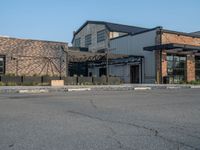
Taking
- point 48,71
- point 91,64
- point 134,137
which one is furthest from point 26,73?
point 134,137

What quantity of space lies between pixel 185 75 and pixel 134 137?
38126 millimetres

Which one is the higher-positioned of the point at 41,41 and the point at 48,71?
the point at 41,41

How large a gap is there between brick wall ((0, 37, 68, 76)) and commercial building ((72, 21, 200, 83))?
6.49 m

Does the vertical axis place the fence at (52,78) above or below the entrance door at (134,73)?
below

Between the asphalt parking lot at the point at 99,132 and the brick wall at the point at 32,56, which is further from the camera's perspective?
the brick wall at the point at 32,56

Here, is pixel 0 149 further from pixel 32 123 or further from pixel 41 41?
pixel 41 41

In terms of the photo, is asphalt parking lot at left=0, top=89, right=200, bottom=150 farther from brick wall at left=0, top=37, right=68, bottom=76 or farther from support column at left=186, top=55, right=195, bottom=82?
support column at left=186, top=55, right=195, bottom=82

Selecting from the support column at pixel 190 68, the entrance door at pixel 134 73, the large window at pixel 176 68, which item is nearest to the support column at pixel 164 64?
the large window at pixel 176 68

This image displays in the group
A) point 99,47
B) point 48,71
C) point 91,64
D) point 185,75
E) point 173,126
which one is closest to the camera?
point 173,126

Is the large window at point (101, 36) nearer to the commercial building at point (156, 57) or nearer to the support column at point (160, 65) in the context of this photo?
the commercial building at point (156, 57)

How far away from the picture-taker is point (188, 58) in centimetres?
4316

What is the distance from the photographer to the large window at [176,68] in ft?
135

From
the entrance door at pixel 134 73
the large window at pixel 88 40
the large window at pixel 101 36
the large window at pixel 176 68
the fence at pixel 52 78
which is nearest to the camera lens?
the fence at pixel 52 78

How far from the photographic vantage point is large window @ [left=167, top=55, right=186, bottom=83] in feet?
135
